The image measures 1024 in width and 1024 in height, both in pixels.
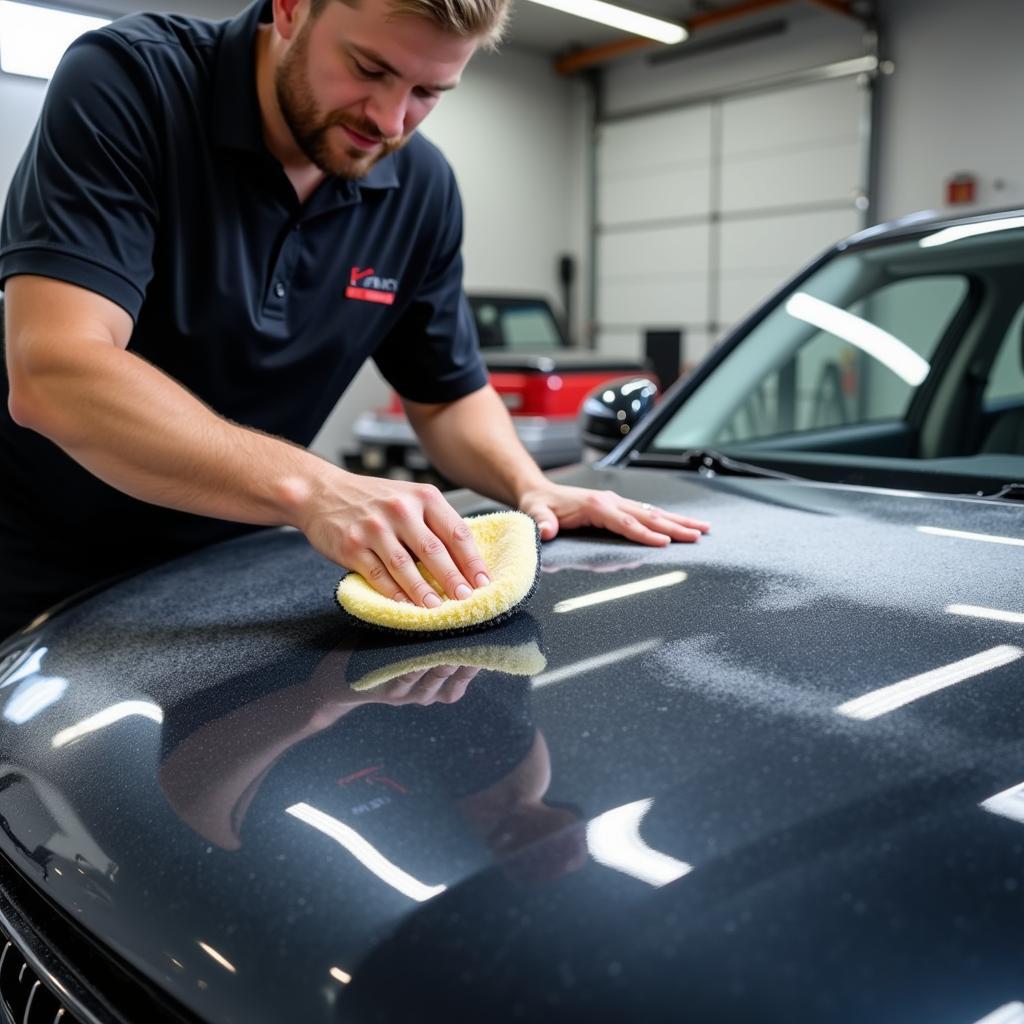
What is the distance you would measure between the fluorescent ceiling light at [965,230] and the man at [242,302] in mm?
781

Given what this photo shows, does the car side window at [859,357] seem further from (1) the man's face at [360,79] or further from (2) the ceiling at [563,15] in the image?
(2) the ceiling at [563,15]

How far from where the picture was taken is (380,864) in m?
0.62

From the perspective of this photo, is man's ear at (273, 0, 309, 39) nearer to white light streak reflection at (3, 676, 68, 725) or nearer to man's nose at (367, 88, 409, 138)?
man's nose at (367, 88, 409, 138)

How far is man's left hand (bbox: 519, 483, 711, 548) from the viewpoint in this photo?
50.3 inches

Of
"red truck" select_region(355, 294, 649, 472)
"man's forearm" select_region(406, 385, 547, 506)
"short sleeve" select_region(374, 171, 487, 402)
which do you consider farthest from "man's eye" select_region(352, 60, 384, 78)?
"red truck" select_region(355, 294, 649, 472)

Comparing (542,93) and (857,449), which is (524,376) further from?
(542,93)

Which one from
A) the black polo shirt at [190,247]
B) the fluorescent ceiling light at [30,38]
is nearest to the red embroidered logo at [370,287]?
the black polo shirt at [190,247]

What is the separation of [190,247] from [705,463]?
0.83 meters

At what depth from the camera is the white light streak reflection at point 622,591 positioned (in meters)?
1.05

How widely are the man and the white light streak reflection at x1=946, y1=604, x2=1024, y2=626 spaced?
38 centimetres

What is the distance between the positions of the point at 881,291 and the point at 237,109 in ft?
3.67

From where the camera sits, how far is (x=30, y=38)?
6.16 metres

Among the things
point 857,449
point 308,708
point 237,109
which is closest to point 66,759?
point 308,708

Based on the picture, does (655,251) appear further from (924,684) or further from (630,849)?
(630,849)
